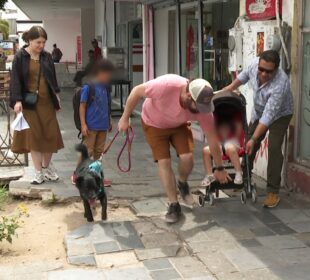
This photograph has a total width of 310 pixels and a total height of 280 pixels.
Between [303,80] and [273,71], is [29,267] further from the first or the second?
[303,80]

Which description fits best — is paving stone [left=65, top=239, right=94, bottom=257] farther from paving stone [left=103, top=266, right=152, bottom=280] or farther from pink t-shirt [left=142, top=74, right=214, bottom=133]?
pink t-shirt [left=142, top=74, right=214, bottom=133]

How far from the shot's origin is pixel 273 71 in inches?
189

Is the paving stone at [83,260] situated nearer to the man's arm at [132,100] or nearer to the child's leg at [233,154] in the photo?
the man's arm at [132,100]

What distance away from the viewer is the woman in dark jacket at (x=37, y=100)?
5.62 metres

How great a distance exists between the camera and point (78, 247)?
422 centimetres

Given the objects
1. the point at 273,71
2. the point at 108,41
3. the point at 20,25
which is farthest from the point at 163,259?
the point at 20,25

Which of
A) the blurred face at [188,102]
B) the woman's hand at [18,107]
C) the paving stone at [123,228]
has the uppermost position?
the blurred face at [188,102]

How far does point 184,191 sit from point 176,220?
0.43m

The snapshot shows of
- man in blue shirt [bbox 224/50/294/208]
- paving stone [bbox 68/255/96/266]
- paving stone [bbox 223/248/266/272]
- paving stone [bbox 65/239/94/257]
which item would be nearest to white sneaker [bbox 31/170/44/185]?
paving stone [bbox 65/239/94/257]

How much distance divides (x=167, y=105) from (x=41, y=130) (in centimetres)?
208

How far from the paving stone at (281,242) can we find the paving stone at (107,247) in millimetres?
1173

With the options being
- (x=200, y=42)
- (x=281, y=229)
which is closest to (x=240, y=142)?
(x=281, y=229)

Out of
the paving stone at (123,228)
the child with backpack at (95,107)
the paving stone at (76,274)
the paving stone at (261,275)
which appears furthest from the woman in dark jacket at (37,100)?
the paving stone at (261,275)

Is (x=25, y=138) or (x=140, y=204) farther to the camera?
(x=25, y=138)
